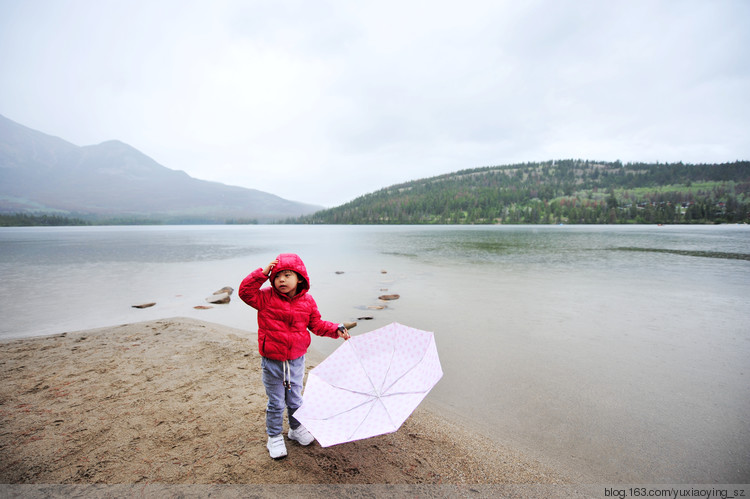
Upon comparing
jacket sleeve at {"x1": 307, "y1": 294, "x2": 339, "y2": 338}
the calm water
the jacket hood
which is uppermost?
the jacket hood

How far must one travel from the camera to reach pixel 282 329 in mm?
3914

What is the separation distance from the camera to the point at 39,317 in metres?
11.2

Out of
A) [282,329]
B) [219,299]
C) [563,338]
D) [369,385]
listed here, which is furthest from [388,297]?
[369,385]

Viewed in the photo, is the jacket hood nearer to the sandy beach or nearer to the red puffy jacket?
the red puffy jacket

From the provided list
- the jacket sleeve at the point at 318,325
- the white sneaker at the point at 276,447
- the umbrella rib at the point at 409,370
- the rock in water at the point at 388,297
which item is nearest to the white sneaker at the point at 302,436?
the white sneaker at the point at 276,447

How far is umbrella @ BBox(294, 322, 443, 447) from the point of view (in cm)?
320

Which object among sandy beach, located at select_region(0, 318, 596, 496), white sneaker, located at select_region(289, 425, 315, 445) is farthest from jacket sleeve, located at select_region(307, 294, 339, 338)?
sandy beach, located at select_region(0, 318, 596, 496)

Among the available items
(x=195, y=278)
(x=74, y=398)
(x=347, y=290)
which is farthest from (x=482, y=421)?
(x=195, y=278)

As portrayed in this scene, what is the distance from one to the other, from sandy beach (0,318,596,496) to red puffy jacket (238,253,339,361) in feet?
4.38

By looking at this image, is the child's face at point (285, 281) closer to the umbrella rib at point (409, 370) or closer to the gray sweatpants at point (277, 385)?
the gray sweatpants at point (277, 385)

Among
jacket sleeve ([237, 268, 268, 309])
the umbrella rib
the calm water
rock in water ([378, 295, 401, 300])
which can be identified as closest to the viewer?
the umbrella rib

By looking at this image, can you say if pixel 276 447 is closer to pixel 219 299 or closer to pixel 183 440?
pixel 183 440

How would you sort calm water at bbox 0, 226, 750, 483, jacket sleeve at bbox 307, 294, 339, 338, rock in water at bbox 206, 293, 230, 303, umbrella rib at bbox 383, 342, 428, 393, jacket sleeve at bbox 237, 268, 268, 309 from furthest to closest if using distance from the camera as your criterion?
rock in water at bbox 206, 293, 230, 303
calm water at bbox 0, 226, 750, 483
jacket sleeve at bbox 307, 294, 339, 338
jacket sleeve at bbox 237, 268, 268, 309
umbrella rib at bbox 383, 342, 428, 393

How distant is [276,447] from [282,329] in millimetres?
1453
